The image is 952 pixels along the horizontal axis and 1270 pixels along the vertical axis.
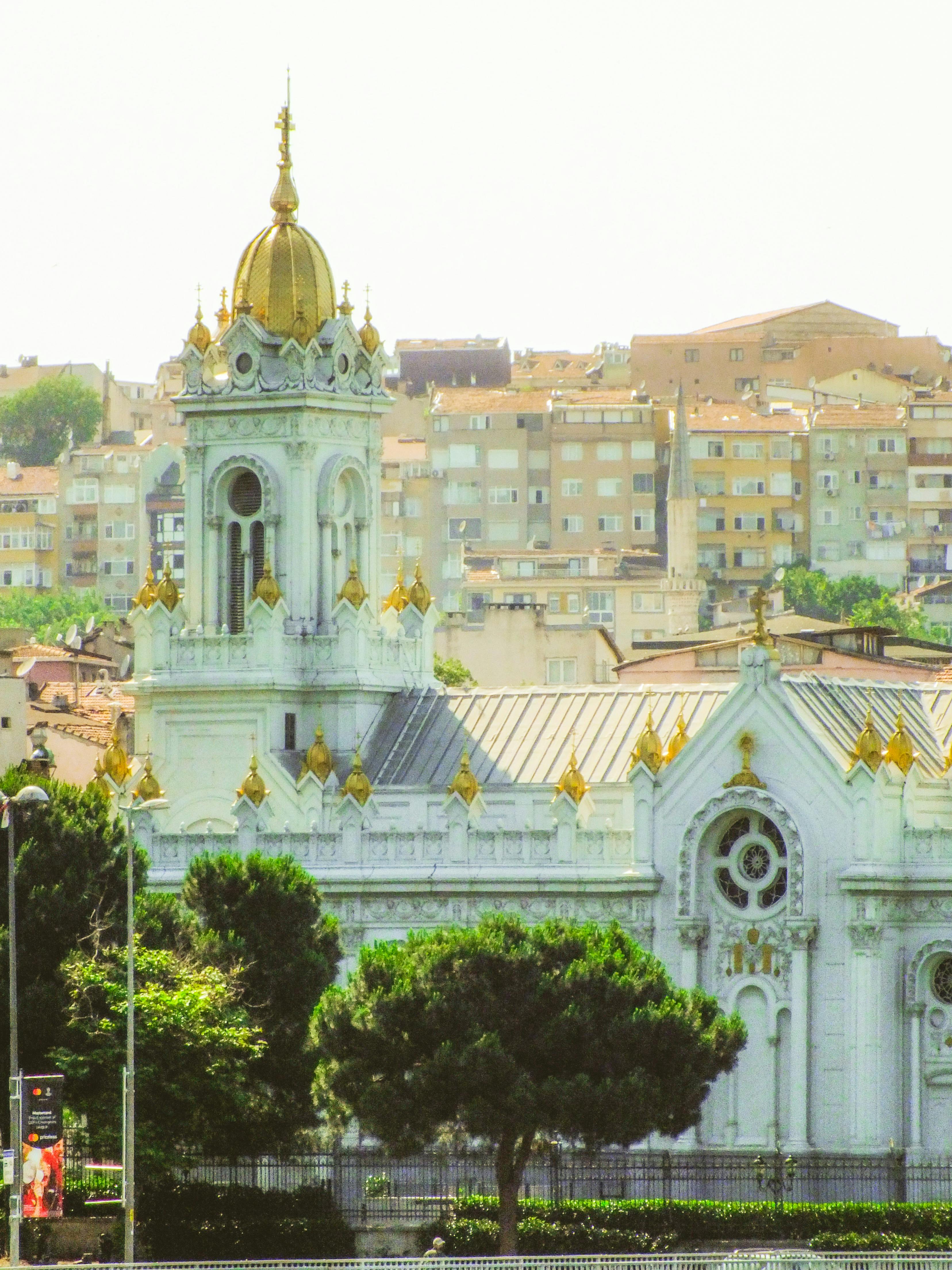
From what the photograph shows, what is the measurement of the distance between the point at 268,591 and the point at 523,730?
25.4 ft

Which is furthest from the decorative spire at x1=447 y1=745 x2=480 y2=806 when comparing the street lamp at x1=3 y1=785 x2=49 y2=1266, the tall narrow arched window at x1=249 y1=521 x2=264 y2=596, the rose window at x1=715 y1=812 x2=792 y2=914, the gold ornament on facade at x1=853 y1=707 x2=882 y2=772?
the street lamp at x1=3 y1=785 x2=49 y2=1266

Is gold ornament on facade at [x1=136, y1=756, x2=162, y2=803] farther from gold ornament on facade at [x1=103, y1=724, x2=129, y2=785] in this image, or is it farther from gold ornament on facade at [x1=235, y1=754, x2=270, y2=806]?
gold ornament on facade at [x1=235, y1=754, x2=270, y2=806]

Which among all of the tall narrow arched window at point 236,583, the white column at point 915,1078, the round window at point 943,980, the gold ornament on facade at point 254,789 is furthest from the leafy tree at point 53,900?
the round window at point 943,980

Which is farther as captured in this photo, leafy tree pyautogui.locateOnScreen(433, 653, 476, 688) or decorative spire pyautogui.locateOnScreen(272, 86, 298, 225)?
leafy tree pyautogui.locateOnScreen(433, 653, 476, 688)

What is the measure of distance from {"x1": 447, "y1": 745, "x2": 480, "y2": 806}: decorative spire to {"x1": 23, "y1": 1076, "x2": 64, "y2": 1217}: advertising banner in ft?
78.2

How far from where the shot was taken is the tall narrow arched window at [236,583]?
119 m

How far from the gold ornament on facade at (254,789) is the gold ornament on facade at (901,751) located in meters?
17.2

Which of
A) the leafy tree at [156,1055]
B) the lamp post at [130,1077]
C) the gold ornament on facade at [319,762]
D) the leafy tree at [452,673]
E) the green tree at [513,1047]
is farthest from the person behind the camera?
the leafy tree at [452,673]

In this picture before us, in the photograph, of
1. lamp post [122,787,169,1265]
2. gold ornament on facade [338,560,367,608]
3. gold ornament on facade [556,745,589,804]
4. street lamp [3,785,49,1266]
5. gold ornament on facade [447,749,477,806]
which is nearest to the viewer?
street lamp [3,785,49,1266]

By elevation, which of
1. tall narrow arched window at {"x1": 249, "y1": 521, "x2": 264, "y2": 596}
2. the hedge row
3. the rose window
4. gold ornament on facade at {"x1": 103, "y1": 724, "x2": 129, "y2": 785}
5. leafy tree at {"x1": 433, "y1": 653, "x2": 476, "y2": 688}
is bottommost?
the hedge row

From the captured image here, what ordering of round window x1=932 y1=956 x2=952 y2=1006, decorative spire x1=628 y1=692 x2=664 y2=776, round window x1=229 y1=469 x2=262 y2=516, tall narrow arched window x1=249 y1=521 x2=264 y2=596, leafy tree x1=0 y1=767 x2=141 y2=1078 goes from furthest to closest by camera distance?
1. round window x1=229 y1=469 x2=262 y2=516
2. tall narrow arched window x1=249 y1=521 x2=264 y2=596
3. decorative spire x1=628 y1=692 x2=664 y2=776
4. round window x1=932 y1=956 x2=952 y2=1006
5. leafy tree x1=0 y1=767 x2=141 y2=1078

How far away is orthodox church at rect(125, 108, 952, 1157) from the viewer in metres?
103

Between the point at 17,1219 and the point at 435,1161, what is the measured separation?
1270 centimetres

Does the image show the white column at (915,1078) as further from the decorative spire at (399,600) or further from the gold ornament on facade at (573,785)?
the decorative spire at (399,600)
